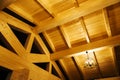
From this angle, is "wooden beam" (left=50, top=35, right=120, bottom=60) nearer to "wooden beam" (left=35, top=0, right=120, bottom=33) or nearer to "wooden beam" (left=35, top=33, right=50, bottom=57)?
"wooden beam" (left=35, top=33, right=50, bottom=57)

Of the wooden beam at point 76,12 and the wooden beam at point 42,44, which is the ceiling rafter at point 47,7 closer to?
the wooden beam at point 76,12

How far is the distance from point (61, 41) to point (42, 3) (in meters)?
1.52

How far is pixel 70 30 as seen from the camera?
430cm

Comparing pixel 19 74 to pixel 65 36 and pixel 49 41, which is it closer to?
pixel 49 41

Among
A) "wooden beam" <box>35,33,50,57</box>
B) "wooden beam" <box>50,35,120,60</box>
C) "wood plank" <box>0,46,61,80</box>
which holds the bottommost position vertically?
"wood plank" <box>0,46,61,80</box>

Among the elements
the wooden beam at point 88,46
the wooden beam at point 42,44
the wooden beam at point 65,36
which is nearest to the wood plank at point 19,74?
the wooden beam at point 42,44

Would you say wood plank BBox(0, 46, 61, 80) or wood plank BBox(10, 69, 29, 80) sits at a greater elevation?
wood plank BBox(0, 46, 61, 80)

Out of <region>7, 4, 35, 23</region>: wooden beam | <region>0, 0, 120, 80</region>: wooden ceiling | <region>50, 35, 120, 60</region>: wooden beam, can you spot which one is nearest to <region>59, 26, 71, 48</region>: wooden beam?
<region>0, 0, 120, 80</region>: wooden ceiling

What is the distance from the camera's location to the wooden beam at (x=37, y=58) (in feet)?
12.6

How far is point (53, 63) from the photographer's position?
4.84 m

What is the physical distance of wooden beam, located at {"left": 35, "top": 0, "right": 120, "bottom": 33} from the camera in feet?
10.4

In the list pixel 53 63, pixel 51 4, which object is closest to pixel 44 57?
pixel 53 63

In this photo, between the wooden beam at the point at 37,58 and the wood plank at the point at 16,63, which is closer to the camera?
the wood plank at the point at 16,63

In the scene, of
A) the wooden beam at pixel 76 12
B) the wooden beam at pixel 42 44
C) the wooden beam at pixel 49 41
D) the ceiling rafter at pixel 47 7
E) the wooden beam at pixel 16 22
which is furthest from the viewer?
the wooden beam at pixel 49 41
